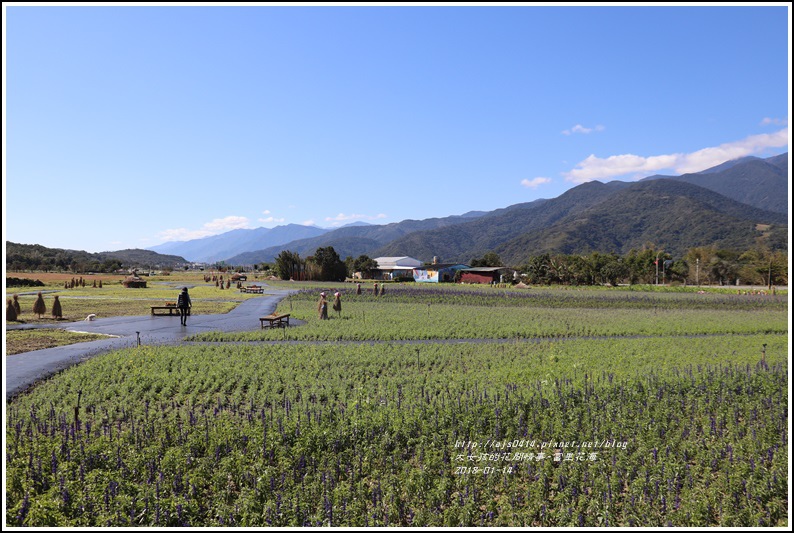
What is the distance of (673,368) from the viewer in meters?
13.6

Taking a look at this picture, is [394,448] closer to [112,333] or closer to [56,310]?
[112,333]

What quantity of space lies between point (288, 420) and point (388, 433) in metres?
1.97

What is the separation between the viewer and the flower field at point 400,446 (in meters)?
5.83

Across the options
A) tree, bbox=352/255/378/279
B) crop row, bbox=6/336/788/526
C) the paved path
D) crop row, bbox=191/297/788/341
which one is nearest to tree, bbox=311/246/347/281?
tree, bbox=352/255/378/279

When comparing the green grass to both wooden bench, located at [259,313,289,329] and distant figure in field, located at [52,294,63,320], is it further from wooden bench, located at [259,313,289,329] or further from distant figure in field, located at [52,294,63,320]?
wooden bench, located at [259,313,289,329]

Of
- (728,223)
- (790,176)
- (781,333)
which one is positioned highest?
(728,223)

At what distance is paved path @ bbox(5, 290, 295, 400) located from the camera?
551 inches

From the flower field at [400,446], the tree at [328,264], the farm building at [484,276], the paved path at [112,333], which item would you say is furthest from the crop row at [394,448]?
the tree at [328,264]

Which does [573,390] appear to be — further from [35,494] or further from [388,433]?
[35,494]

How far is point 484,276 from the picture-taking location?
93.8m

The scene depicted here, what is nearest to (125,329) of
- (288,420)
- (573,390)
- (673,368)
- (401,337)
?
(401,337)

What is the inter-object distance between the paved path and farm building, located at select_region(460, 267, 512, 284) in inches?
2508

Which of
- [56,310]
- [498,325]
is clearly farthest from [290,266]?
[498,325]

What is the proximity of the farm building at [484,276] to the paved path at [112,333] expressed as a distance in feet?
209
